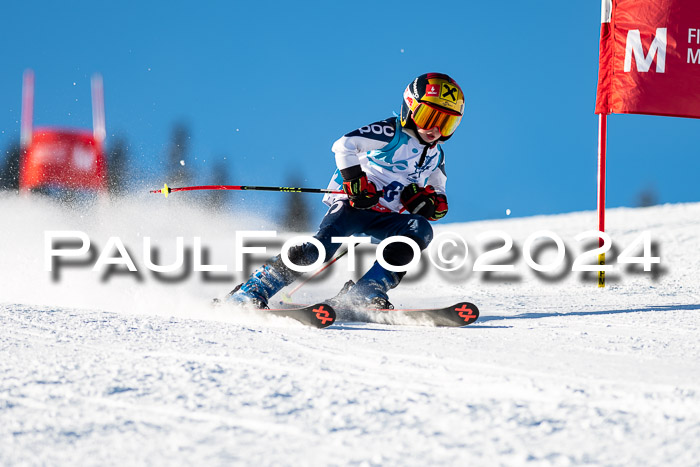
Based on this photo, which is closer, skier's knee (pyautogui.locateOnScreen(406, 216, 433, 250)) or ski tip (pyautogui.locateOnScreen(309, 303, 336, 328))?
ski tip (pyautogui.locateOnScreen(309, 303, 336, 328))

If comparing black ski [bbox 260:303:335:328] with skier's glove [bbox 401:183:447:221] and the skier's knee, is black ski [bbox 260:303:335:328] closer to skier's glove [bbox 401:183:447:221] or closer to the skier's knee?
the skier's knee

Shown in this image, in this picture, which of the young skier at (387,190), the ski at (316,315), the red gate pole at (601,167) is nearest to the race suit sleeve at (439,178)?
the young skier at (387,190)

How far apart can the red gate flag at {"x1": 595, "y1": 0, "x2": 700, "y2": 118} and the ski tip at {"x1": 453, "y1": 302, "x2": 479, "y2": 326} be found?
12.2ft

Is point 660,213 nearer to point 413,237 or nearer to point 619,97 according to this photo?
point 619,97

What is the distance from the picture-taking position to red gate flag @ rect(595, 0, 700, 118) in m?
6.46

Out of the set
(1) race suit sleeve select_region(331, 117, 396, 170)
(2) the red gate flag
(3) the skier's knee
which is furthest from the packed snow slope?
(2) the red gate flag

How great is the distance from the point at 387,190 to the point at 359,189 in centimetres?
33

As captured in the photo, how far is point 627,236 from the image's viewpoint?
29.1ft

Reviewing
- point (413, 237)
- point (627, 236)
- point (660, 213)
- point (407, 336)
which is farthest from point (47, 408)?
point (660, 213)

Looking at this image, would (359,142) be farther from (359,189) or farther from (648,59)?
(648,59)

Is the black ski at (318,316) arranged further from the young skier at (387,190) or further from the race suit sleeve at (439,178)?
the race suit sleeve at (439,178)

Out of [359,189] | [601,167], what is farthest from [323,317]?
[601,167]

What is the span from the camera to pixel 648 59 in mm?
6465

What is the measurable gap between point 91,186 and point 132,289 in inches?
267
